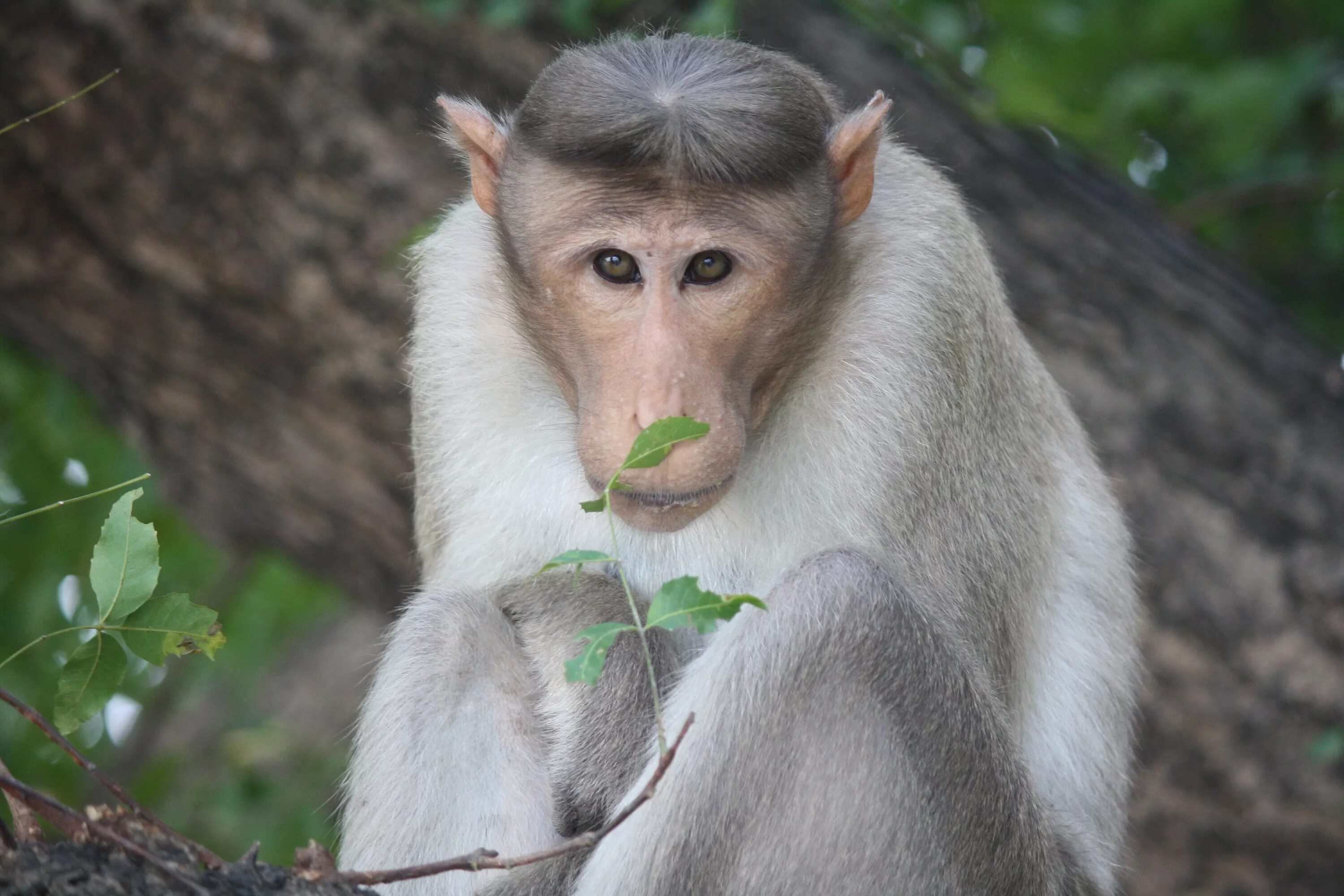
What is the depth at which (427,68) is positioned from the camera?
6.67 metres

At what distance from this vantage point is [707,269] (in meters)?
3.60

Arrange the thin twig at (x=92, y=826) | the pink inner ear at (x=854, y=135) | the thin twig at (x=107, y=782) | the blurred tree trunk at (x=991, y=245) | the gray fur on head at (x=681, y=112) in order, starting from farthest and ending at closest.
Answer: the blurred tree trunk at (x=991, y=245)
the pink inner ear at (x=854, y=135)
the gray fur on head at (x=681, y=112)
the thin twig at (x=107, y=782)
the thin twig at (x=92, y=826)

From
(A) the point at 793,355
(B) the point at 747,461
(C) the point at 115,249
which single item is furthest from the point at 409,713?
(C) the point at 115,249

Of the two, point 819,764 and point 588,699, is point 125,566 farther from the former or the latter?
point 819,764

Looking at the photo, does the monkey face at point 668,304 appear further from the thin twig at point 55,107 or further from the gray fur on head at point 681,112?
the thin twig at point 55,107

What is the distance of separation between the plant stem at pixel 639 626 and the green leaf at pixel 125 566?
95cm

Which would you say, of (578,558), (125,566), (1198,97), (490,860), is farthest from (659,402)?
(1198,97)

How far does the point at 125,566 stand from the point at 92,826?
59cm

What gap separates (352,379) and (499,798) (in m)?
3.48

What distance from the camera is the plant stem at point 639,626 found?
304 centimetres

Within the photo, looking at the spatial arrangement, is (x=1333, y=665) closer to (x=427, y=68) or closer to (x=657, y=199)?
(x=657, y=199)

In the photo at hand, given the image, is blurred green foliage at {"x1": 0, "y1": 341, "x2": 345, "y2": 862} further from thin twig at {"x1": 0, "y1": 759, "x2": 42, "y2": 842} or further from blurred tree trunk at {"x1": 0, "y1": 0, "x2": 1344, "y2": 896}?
thin twig at {"x1": 0, "y1": 759, "x2": 42, "y2": 842}

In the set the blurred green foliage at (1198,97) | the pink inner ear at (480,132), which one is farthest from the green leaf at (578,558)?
the blurred green foliage at (1198,97)

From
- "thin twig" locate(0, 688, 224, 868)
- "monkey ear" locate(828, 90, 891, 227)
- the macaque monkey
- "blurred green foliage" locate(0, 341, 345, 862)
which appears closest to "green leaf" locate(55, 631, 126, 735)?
"thin twig" locate(0, 688, 224, 868)
